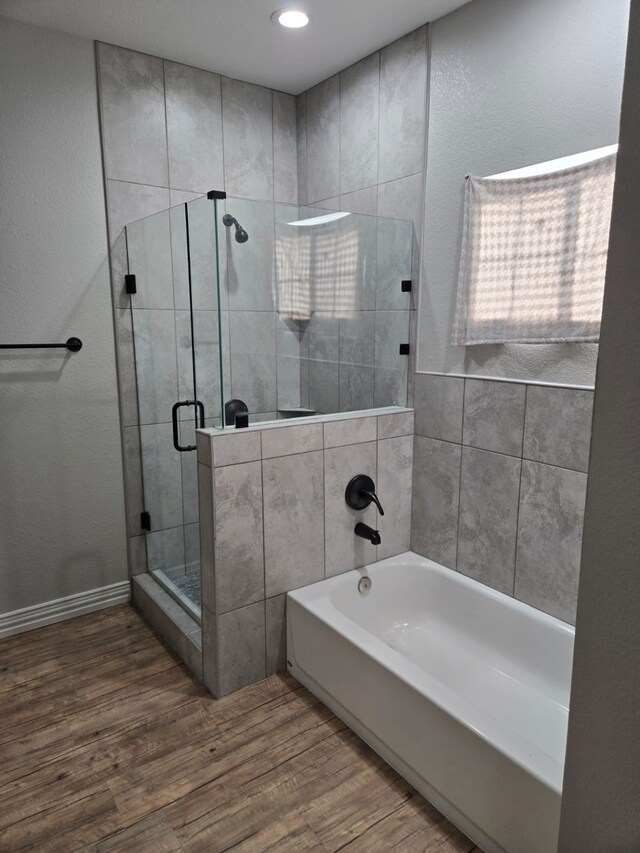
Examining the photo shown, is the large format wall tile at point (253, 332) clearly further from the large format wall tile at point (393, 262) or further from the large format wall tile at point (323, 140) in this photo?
the large format wall tile at point (323, 140)

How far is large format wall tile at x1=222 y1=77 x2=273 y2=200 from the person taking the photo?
114 inches

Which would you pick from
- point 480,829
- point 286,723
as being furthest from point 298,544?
point 480,829

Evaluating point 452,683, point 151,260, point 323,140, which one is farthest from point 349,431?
point 323,140

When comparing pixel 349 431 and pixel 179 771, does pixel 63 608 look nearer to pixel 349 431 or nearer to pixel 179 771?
pixel 179 771

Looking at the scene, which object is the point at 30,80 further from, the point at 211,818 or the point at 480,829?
the point at 480,829

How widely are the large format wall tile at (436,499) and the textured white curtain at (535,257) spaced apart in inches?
19.3

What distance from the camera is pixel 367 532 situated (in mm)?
2486

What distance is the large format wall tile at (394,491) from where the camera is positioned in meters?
2.58

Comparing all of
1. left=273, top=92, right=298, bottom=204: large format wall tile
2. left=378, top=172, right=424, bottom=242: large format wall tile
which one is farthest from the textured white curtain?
left=273, top=92, right=298, bottom=204: large format wall tile

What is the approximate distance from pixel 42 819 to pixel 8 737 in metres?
0.44

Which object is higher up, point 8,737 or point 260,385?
point 260,385

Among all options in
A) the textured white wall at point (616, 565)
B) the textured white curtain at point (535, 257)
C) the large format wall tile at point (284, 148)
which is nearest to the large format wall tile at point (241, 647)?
the textured white curtain at point (535, 257)

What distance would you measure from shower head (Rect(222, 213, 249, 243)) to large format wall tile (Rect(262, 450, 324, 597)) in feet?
2.67

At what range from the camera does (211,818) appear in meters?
1.70
